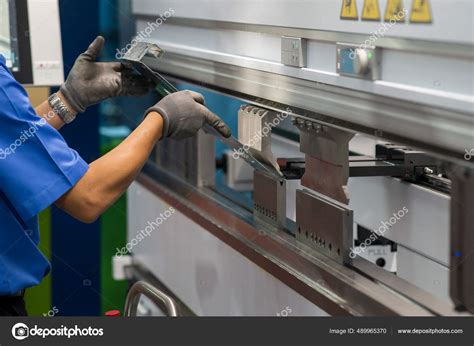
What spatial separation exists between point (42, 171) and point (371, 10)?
881 mm

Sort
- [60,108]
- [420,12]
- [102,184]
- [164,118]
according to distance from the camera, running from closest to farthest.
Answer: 1. [420,12]
2. [102,184]
3. [164,118]
4. [60,108]

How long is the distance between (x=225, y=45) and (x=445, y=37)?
4.27ft

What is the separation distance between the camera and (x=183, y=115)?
2.32 m

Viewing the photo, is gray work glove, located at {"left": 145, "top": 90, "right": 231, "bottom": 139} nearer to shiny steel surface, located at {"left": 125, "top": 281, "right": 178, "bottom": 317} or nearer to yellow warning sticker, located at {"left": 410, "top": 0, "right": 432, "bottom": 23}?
shiny steel surface, located at {"left": 125, "top": 281, "right": 178, "bottom": 317}

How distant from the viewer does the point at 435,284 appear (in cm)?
235

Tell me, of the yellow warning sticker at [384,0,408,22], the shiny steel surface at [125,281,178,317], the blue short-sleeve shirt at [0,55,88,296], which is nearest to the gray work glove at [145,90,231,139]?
the blue short-sleeve shirt at [0,55,88,296]

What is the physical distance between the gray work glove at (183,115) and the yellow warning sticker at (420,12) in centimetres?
81

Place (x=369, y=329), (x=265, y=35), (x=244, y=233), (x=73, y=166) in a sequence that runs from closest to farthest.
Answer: (x=369, y=329)
(x=73, y=166)
(x=265, y=35)
(x=244, y=233)

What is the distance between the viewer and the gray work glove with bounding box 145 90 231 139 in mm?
2299

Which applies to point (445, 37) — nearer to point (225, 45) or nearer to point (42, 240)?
point (225, 45)

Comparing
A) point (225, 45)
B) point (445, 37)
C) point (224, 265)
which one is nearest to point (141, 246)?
point (224, 265)

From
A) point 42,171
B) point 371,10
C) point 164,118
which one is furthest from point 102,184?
point 371,10

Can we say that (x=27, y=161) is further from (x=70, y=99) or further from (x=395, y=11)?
(x=395, y=11)

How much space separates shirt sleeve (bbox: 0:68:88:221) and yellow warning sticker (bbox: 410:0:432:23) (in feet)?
2.97
